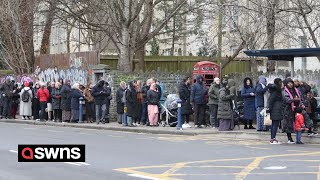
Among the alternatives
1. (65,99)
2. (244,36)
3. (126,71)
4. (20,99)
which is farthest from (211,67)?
(20,99)

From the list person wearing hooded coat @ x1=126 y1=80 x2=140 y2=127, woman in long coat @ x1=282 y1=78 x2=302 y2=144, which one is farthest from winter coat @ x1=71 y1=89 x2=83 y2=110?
woman in long coat @ x1=282 y1=78 x2=302 y2=144

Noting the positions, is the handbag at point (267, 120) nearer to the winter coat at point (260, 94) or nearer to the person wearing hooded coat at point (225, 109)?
the winter coat at point (260, 94)

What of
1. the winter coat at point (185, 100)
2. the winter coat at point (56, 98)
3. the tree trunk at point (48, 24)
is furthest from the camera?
the tree trunk at point (48, 24)

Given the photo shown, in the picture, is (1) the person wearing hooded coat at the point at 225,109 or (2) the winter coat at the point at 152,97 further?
(2) the winter coat at the point at 152,97

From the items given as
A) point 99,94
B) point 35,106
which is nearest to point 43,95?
point 35,106

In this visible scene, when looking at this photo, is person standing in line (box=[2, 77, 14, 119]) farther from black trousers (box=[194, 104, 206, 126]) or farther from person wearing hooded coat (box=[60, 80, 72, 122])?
black trousers (box=[194, 104, 206, 126])

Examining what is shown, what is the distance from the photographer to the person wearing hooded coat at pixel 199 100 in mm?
21297

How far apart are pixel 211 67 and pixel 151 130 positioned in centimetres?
498

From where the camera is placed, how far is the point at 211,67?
24.9m

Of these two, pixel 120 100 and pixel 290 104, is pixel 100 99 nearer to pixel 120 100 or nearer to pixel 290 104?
pixel 120 100

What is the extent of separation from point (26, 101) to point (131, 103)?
7322 millimetres

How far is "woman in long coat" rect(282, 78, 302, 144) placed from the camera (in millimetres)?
16562

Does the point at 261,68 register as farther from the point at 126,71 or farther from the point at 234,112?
the point at 234,112

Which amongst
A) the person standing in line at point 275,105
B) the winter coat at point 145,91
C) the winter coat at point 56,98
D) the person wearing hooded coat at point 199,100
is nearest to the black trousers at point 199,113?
the person wearing hooded coat at point 199,100
